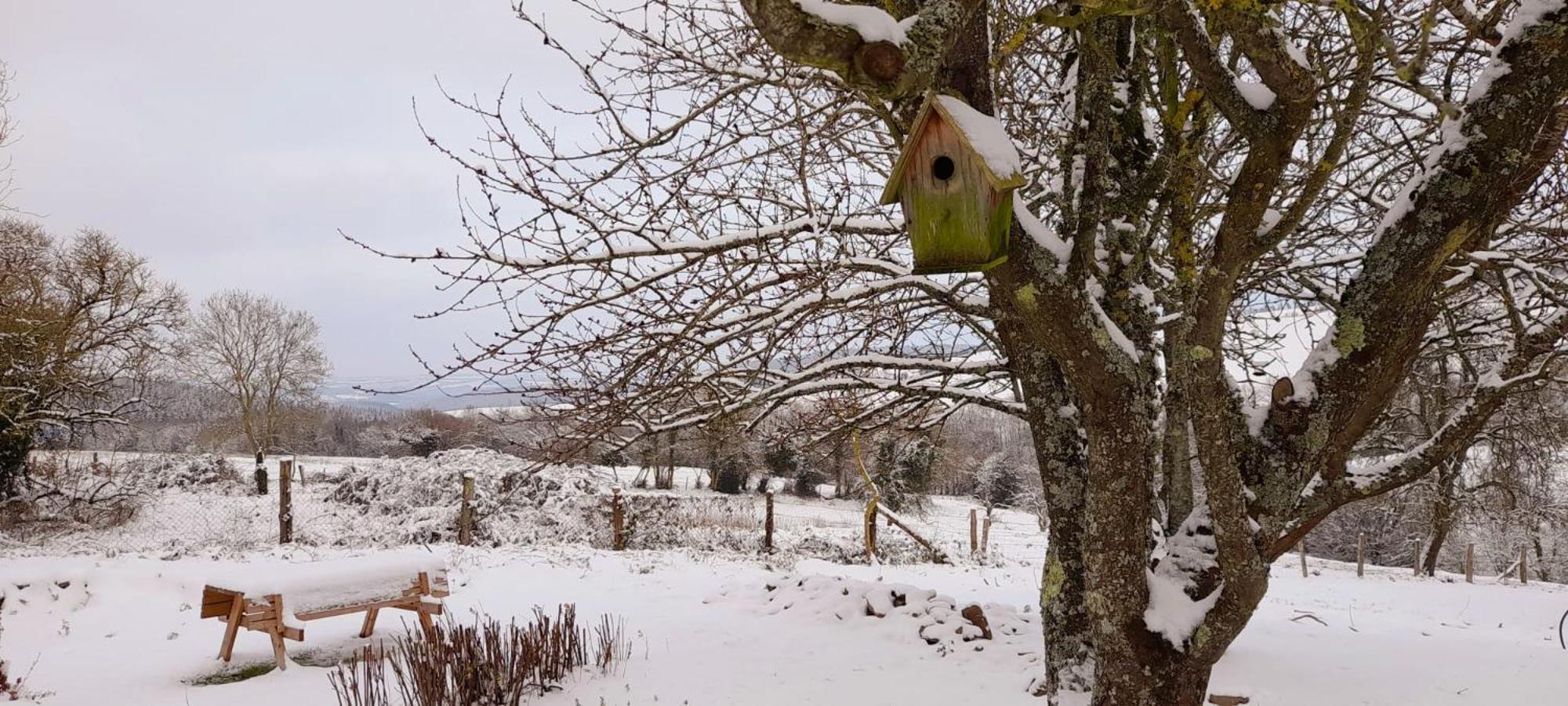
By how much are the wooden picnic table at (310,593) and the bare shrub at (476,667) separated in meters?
0.57

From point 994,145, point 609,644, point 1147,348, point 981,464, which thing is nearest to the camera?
point 994,145

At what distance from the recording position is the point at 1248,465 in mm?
2334

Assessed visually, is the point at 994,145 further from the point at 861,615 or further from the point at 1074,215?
the point at 861,615

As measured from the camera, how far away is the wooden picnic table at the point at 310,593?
5.34 meters

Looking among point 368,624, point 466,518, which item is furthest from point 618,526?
point 368,624

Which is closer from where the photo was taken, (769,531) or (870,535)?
(870,535)

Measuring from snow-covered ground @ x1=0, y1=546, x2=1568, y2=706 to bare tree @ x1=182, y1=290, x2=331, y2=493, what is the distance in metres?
18.0

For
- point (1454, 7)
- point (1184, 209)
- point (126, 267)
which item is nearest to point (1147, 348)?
point (1184, 209)

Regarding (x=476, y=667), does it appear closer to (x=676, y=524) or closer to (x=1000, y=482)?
(x=676, y=524)

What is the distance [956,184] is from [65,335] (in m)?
16.2

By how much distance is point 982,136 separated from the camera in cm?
191

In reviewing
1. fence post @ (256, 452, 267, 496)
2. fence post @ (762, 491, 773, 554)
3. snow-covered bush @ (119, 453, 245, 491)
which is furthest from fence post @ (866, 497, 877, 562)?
snow-covered bush @ (119, 453, 245, 491)

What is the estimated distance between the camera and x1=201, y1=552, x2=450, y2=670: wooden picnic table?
17.5 ft

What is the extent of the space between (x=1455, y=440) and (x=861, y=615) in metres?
4.66
